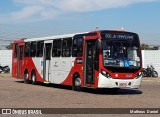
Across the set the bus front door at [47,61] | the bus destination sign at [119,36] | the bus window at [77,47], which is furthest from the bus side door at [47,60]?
the bus destination sign at [119,36]

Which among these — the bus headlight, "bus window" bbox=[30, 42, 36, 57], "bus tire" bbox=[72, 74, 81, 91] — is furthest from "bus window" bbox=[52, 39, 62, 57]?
the bus headlight

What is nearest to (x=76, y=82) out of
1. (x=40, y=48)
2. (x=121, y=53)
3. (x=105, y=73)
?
(x=105, y=73)

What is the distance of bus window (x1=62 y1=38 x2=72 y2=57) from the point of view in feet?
74.6

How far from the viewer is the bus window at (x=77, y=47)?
21.5 m

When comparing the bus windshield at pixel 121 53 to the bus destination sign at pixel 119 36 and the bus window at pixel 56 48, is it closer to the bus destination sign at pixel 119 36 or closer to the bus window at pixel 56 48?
the bus destination sign at pixel 119 36

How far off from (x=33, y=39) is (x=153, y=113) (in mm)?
16288

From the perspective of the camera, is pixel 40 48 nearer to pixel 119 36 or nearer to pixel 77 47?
pixel 77 47

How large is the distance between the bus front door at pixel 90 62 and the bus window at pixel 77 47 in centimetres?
57

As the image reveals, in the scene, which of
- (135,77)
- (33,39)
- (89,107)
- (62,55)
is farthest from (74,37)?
(89,107)

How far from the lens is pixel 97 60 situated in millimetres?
19969

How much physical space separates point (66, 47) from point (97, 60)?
3.59 metres

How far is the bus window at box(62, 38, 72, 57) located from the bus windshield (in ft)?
10.6

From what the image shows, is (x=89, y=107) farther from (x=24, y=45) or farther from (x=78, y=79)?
(x=24, y=45)

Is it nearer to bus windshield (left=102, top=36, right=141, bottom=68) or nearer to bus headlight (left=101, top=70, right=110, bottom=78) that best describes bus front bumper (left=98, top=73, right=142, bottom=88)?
bus headlight (left=101, top=70, right=110, bottom=78)
